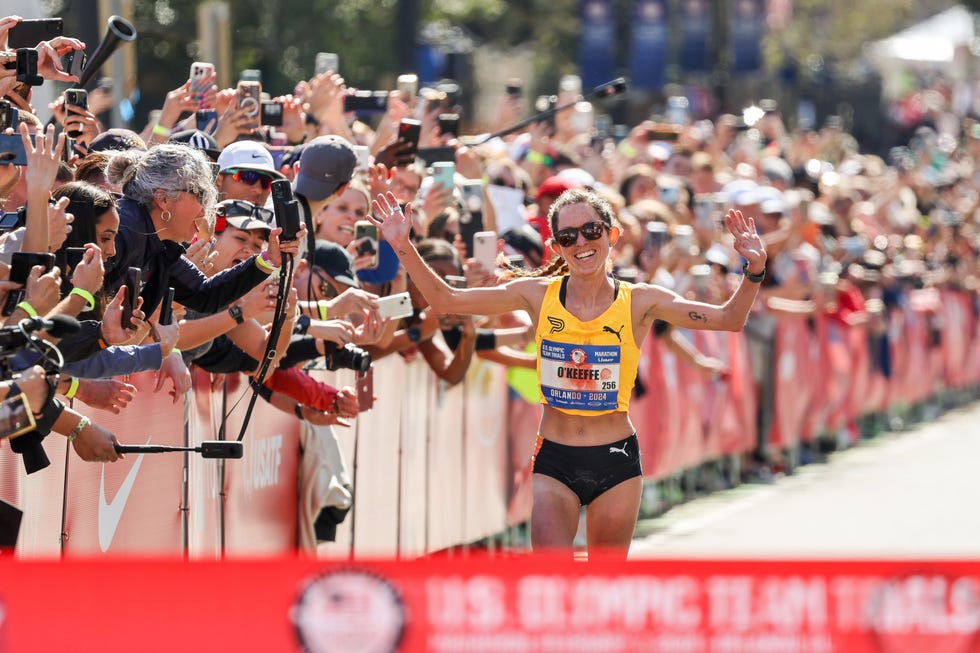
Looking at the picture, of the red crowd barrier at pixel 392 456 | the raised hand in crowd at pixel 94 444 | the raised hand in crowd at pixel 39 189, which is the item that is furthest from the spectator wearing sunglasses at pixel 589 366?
the raised hand in crowd at pixel 39 189

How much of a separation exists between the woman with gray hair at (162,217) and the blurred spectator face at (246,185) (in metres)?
0.90

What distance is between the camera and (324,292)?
945 cm

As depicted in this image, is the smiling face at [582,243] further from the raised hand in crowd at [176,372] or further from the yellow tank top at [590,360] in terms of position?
the raised hand in crowd at [176,372]

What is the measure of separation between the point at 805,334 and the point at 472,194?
728 centimetres

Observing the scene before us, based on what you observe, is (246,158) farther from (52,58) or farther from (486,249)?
(486,249)

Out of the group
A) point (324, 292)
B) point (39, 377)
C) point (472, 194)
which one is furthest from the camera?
point (472, 194)

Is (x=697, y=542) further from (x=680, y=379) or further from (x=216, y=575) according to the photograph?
(x=216, y=575)

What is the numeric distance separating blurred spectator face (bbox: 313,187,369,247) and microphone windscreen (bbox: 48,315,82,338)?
151 inches

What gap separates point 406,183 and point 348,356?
218 cm

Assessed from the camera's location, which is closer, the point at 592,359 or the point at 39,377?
the point at 39,377

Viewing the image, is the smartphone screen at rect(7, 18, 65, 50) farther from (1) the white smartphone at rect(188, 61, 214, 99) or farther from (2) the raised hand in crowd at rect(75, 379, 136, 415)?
(2) the raised hand in crowd at rect(75, 379, 136, 415)

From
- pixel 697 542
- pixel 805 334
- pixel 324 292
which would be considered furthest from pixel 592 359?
pixel 805 334

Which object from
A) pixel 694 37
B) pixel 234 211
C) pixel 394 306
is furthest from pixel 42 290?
pixel 694 37

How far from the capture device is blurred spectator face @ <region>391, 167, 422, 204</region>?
10.8m
